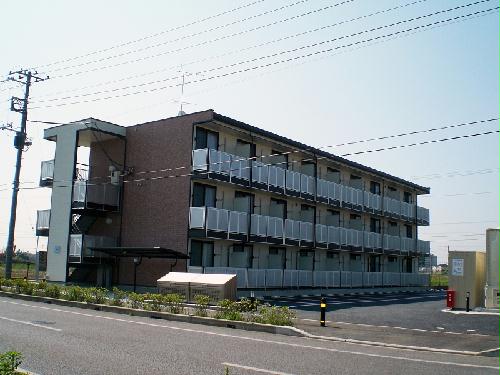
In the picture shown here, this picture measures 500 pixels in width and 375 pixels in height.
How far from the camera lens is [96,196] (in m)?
29.2

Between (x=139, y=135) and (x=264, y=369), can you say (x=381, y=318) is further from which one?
(x=139, y=135)

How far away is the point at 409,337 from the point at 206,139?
16630 mm

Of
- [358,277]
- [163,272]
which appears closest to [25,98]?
[163,272]

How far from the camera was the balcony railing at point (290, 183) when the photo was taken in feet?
87.1

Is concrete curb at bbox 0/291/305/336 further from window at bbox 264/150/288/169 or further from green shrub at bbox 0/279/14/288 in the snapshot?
window at bbox 264/150/288/169

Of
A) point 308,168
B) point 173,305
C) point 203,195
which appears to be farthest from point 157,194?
point 308,168

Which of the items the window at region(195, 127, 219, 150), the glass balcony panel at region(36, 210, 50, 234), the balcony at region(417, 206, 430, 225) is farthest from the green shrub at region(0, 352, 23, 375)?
the balcony at region(417, 206, 430, 225)

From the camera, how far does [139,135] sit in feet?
99.0

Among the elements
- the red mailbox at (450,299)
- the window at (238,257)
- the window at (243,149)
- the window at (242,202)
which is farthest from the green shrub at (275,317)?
the window at (243,149)

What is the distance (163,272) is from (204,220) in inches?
146

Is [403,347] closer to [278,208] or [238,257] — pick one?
[238,257]

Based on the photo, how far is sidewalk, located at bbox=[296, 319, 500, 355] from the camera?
508 inches

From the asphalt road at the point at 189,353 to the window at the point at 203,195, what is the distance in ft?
42.8

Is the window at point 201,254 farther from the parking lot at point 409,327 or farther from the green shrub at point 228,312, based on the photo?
the green shrub at point 228,312
